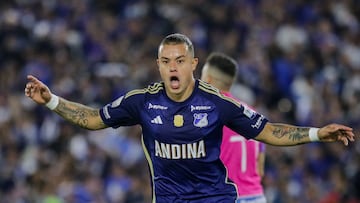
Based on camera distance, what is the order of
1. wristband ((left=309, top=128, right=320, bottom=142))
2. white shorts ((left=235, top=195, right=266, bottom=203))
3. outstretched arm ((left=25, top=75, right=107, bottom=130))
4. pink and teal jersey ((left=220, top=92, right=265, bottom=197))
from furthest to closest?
1. white shorts ((left=235, top=195, right=266, bottom=203))
2. pink and teal jersey ((left=220, top=92, right=265, bottom=197))
3. outstretched arm ((left=25, top=75, right=107, bottom=130))
4. wristband ((left=309, top=128, right=320, bottom=142))

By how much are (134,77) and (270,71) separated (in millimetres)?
2244

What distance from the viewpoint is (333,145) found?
1452 centimetres

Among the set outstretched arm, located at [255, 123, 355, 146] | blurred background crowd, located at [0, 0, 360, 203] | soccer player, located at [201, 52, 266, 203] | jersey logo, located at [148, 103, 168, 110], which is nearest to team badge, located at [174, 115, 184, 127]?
jersey logo, located at [148, 103, 168, 110]

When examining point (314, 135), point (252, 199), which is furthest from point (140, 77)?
point (314, 135)

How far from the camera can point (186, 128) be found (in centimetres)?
729

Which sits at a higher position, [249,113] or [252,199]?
[249,113]

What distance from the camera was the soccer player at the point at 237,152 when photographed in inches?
343

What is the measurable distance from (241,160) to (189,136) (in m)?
1.57

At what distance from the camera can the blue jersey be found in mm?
7285

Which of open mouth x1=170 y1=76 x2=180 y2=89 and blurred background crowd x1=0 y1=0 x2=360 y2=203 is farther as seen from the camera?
blurred background crowd x1=0 y1=0 x2=360 y2=203

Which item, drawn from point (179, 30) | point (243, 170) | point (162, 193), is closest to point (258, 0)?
point (179, 30)

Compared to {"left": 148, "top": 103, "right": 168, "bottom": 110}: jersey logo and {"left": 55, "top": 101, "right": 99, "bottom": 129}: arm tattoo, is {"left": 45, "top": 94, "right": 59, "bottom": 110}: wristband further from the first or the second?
{"left": 148, "top": 103, "right": 168, "bottom": 110}: jersey logo

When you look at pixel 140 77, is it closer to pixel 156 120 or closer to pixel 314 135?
pixel 156 120

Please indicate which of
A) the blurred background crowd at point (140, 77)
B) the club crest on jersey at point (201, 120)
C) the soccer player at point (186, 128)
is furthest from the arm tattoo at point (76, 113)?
the blurred background crowd at point (140, 77)
